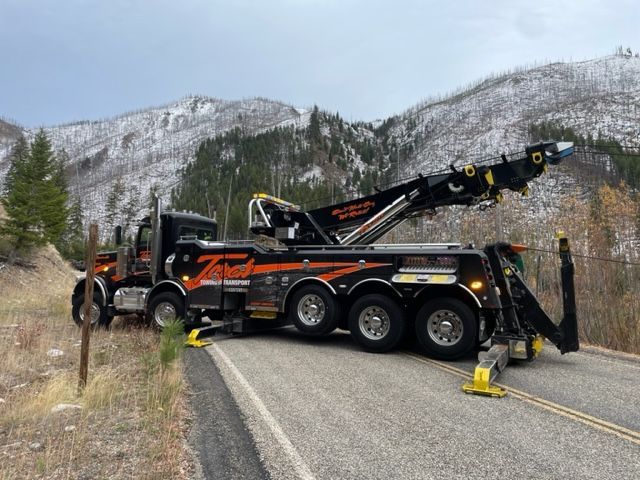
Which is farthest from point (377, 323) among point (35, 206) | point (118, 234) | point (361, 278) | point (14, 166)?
point (14, 166)

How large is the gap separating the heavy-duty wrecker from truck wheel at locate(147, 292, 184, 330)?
0.03 metres

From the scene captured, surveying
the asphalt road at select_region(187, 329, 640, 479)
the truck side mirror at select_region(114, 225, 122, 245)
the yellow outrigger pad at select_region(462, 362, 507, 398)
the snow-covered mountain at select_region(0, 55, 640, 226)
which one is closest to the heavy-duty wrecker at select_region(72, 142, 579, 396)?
the yellow outrigger pad at select_region(462, 362, 507, 398)

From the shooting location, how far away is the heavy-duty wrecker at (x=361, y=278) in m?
8.21

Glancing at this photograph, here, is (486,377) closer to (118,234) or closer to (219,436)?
(219,436)

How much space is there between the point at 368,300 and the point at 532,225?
923 centimetres

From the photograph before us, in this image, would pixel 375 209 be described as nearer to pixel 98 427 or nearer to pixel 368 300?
pixel 368 300

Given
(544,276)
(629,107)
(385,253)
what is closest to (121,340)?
(385,253)

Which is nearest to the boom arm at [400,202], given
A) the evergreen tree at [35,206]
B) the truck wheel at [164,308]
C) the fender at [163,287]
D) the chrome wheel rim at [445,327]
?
the fender at [163,287]

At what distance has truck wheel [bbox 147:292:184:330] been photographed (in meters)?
11.5

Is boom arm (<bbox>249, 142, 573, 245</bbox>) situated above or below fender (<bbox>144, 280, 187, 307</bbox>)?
above

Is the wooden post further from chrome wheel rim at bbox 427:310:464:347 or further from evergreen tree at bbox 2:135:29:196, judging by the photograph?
evergreen tree at bbox 2:135:29:196

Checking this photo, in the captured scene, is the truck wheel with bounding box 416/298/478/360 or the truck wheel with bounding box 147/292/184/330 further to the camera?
the truck wheel with bounding box 147/292/184/330

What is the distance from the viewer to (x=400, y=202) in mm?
10672

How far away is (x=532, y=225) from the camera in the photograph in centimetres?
1595
